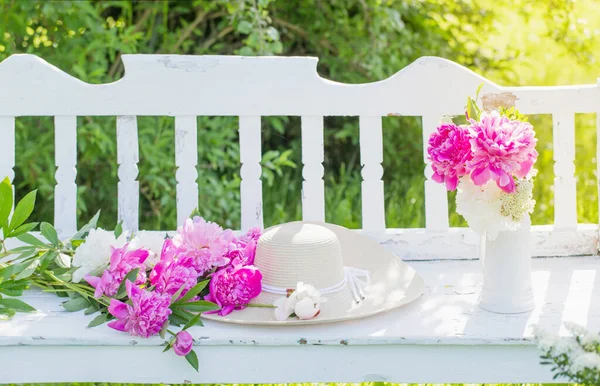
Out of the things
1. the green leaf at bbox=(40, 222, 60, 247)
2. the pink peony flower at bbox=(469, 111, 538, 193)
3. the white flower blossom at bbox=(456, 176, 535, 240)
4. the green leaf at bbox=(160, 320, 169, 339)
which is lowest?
the green leaf at bbox=(160, 320, 169, 339)

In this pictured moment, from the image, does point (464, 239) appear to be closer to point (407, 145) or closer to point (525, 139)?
point (525, 139)

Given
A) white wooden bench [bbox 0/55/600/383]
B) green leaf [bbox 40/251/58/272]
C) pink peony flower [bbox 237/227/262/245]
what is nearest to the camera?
green leaf [bbox 40/251/58/272]

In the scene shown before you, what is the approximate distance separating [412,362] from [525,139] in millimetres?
512

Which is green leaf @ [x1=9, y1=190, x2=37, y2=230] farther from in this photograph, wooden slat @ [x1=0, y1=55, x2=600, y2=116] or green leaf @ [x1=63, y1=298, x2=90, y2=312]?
wooden slat @ [x1=0, y1=55, x2=600, y2=116]

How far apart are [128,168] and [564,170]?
124 cm

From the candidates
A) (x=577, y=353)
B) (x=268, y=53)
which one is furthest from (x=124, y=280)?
(x=268, y=53)

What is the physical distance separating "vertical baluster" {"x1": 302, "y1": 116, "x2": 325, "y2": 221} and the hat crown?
45 cm

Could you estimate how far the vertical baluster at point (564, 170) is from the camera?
2.17 m

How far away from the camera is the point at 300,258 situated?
5.50 feet

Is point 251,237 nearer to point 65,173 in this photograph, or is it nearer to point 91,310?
point 91,310

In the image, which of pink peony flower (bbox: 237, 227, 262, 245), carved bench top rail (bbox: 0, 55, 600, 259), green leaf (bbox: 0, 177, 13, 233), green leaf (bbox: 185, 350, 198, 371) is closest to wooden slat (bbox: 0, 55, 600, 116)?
carved bench top rail (bbox: 0, 55, 600, 259)

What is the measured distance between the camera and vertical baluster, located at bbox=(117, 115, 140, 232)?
2160mm

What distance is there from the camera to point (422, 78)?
2.13 metres

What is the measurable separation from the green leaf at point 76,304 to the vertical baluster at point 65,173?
49cm
